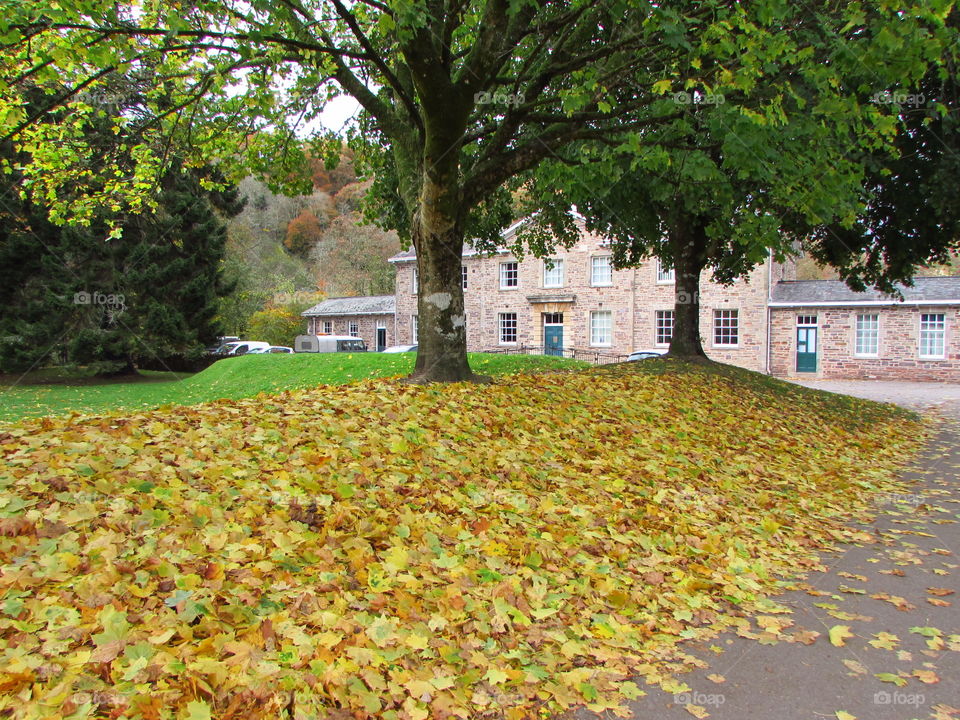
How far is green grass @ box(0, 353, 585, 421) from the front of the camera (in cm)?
Answer: 1653

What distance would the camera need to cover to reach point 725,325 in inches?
1262

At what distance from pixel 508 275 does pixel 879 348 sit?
19.8 metres

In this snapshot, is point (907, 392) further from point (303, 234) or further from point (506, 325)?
point (303, 234)

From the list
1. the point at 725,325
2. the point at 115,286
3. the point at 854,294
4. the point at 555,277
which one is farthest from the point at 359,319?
the point at 854,294

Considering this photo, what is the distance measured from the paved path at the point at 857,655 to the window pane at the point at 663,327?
1101 inches

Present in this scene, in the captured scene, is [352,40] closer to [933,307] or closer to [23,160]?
[23,160]

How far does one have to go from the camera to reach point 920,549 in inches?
219

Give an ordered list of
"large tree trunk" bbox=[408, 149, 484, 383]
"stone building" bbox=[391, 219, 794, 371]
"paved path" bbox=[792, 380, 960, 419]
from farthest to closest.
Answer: "stone building" bbox=[391, 219, 794, 371] → "paved path" bbox=[792, 380, 960, 419] → "large tree trunk" bbox=[408, 149, 484, 383]

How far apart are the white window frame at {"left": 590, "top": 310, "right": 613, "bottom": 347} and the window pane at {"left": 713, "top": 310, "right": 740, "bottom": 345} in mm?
5481

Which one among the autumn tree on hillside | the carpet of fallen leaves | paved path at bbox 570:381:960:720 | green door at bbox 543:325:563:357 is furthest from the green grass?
the autumn tree on hillside

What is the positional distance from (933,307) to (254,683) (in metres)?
33.9

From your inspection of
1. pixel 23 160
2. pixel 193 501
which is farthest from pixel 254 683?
pixel 23 160

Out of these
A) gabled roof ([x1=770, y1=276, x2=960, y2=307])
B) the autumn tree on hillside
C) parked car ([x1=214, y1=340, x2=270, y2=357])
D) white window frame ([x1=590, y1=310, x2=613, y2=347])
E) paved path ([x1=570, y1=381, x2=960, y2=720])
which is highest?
the autumn tree on hillside

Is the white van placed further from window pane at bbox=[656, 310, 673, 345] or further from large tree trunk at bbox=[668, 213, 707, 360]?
large tree trunk at bbox=[668, 213, 707, 360]
